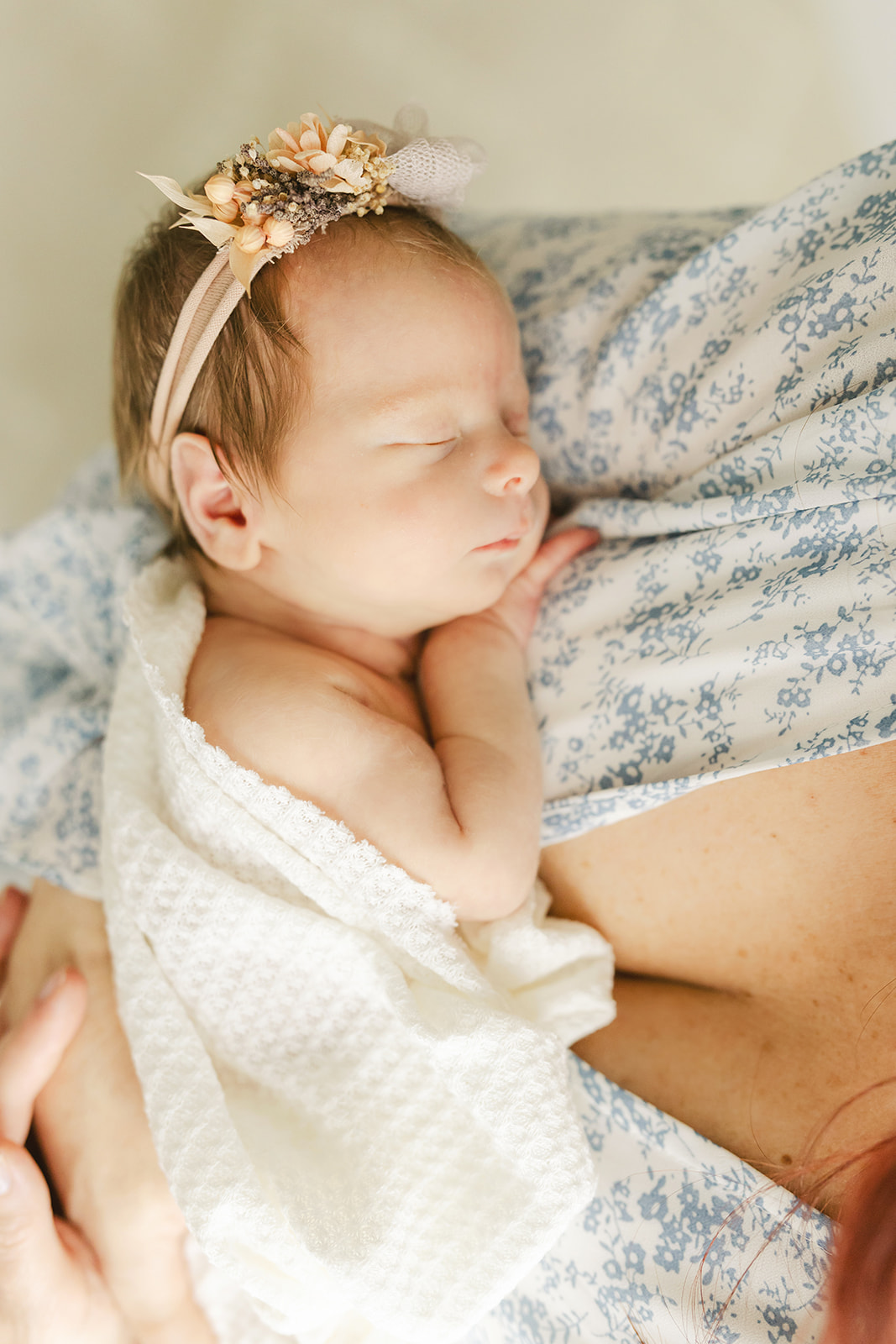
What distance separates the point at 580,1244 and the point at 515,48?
2.09m

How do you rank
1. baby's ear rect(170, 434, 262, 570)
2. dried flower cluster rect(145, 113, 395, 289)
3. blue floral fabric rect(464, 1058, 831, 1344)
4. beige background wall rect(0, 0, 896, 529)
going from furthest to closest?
beige background wall rect(0, 0, 896, 529) → baby's ear rect(170, 434, 262, 570) → dried flower cluster rect(145, 113, 395, 289) → blue floral fabric rect(464, 1058, 831, 1344)

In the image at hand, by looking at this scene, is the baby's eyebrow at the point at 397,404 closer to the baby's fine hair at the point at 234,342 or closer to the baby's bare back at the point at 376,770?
the baby's fine hair at the point at 234,342

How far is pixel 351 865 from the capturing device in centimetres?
99

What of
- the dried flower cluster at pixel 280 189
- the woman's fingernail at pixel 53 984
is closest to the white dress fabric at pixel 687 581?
the woman's fingernail at pixel 53 984

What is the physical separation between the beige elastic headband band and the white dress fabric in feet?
0.75

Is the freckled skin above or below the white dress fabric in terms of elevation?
below

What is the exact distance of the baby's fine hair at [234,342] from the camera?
107 centimetres

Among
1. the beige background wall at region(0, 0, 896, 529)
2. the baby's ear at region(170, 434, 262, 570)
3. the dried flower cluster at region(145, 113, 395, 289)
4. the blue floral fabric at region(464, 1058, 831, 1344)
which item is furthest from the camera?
the beige background wall at region(0, 0, 896, 529)

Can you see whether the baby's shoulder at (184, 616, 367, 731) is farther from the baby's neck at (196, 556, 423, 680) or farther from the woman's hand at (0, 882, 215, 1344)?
the woman's hand at (0, 882, 215, 1344)

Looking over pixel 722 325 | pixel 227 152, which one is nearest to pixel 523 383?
pixel 722 325

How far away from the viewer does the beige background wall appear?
5.39ft

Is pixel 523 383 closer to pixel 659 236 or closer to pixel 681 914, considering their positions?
pixel 659 236

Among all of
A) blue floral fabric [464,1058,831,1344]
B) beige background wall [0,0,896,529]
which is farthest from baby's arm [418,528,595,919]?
beige background wall [0,0,896,529]

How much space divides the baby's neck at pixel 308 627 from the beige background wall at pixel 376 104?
693mm
